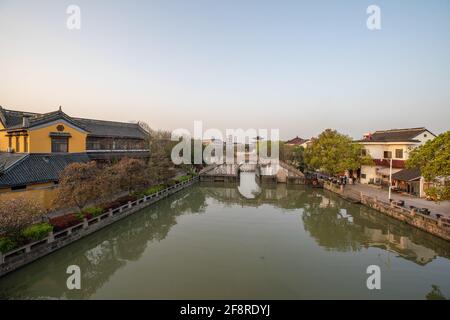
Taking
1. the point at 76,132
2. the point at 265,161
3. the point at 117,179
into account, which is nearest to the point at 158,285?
the point at 117,179

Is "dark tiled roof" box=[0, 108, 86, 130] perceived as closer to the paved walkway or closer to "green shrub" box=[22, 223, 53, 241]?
"green shrub" box=[22, 223, 53, 241]

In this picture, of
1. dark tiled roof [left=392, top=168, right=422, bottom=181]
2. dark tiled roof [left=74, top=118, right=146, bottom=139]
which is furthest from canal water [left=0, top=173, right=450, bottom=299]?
dark tiled roof [left=74, top=118, right=146, bottom=139]

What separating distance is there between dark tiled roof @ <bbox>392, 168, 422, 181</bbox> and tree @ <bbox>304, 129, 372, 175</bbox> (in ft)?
13.9

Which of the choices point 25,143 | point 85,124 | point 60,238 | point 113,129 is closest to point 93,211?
point 60,238

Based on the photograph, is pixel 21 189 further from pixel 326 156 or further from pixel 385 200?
pixel 326 156

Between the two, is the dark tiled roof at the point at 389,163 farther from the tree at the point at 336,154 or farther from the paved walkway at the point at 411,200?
the paved walkway at the point at 411,200

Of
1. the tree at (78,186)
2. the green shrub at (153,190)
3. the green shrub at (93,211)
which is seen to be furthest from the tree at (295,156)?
the tree at (78,186)

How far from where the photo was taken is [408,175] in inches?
830

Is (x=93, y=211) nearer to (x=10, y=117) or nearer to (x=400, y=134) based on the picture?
(x=10, y=117)

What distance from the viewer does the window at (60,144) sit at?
17.4m

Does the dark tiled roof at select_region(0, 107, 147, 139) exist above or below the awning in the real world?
above

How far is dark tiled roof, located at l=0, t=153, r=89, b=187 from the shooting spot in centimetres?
1327
